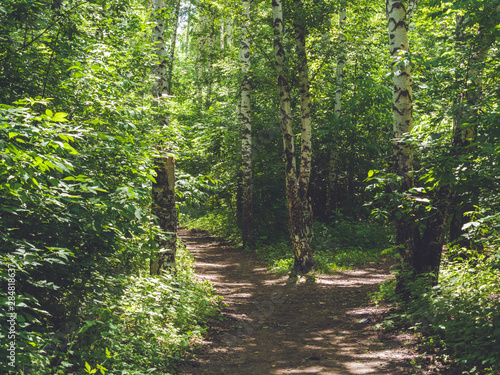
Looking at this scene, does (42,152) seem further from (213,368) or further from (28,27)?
(213,368)

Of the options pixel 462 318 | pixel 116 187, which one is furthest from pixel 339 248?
pixel 116 187

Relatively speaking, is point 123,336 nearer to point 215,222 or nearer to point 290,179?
point 290,179

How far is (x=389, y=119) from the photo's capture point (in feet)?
52.7

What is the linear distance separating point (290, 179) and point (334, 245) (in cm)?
470

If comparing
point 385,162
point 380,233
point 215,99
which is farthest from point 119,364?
point 215,99

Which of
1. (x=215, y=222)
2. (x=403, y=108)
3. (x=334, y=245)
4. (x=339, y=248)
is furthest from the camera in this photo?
(x=215, y=222)

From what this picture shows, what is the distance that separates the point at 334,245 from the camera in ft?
45.6

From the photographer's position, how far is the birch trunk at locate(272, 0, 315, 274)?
1012cm

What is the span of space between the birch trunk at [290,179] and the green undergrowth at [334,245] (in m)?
0.68

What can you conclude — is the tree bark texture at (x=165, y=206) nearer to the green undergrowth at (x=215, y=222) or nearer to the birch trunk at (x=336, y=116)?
the green undergrowth at (x=215, y=222)

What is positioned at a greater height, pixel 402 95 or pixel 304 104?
pixel 304 104

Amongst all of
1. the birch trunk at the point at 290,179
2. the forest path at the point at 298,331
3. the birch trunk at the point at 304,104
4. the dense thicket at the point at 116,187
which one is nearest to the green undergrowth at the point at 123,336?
the dense thicket at the point at 116,187

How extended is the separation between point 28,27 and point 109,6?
7.05 feet

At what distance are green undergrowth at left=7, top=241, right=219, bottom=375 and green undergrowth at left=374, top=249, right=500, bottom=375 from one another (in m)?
3.38
